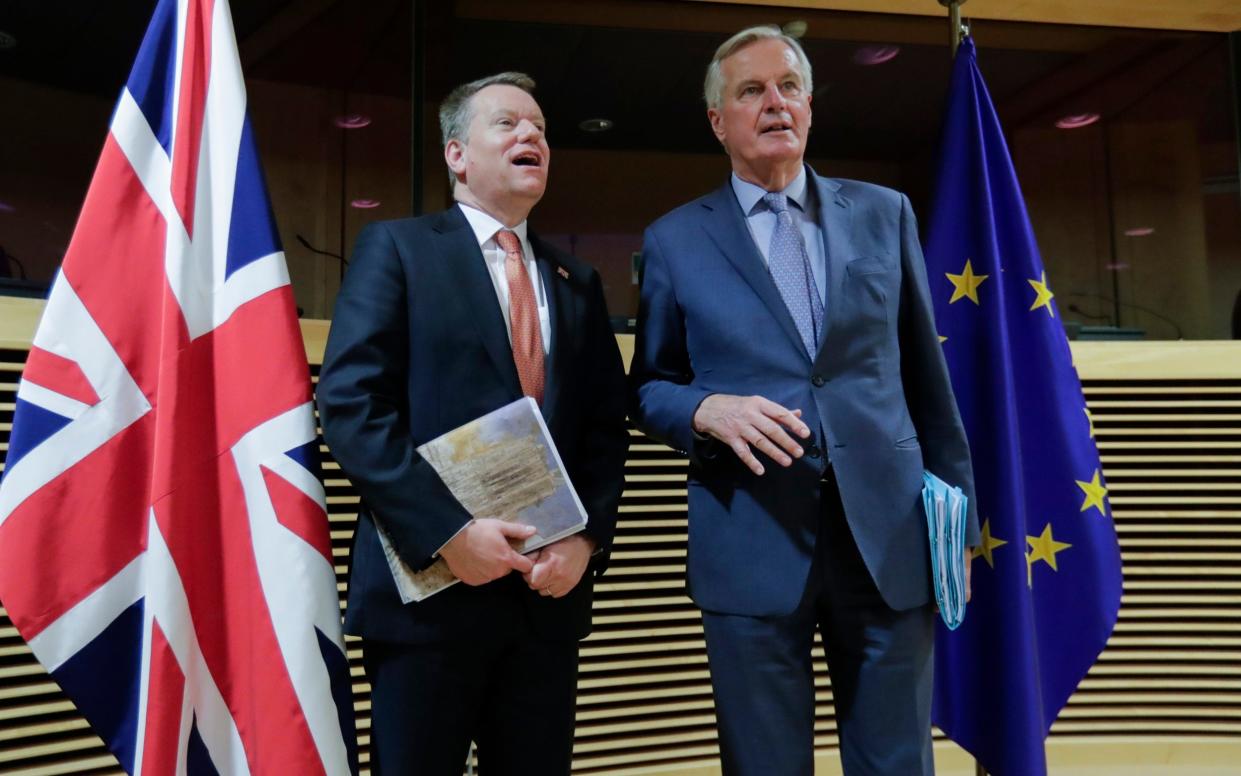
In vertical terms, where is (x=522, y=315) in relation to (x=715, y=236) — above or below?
below

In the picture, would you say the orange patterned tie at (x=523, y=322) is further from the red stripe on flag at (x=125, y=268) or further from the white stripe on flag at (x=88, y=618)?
the white stripe on flag at (x=88, y=618)

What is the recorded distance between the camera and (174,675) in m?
1.48

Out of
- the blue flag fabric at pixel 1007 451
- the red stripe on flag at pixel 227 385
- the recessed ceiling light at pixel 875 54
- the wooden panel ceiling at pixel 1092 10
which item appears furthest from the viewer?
the recessed ceiling light at pixel 875 54

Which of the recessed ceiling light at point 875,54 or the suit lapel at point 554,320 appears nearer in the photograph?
the suit lapel at point 554,320

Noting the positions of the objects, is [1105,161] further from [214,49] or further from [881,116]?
[214,49]

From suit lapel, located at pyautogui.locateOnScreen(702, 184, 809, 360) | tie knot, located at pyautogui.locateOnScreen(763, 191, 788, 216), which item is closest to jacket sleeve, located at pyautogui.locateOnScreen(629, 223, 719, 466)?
suit lapel, located at pyautogui.locateOnScreen(702, 184, 809, 360)

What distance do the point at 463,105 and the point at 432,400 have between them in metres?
0.60

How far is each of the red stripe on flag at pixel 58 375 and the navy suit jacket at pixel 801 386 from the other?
957 millimetres

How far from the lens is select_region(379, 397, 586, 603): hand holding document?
4.95 ft

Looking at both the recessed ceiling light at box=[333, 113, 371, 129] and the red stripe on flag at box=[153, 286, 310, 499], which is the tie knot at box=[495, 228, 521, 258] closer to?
the red stripe on flag at box=[153, 286, 310, 499]

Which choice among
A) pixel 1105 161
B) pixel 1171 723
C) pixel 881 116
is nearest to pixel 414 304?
pixel 881 116

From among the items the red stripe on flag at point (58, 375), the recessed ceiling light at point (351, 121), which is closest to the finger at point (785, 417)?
the red stripe on flag at point (58, 375)

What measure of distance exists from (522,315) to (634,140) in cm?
213

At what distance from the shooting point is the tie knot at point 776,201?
1.77 metres
